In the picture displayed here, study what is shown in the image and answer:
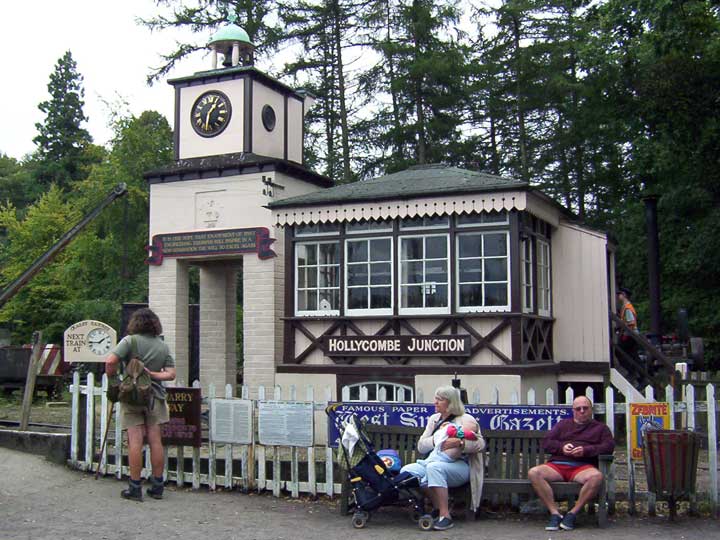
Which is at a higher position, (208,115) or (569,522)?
(208,115)

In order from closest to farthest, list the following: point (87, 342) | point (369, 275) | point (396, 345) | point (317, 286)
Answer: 1. point (87, 342)
2. point (396, 345)
3. point (369, 275)
4. point (317, 286)

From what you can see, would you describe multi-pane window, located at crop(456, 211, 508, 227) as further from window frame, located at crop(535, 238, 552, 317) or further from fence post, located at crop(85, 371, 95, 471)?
fence post, located at crop(85, 371, 95, 471)

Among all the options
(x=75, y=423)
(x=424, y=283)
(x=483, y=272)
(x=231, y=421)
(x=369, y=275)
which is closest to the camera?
(x=231, y=421)

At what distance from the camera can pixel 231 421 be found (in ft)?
32.1

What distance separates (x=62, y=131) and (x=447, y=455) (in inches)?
2313

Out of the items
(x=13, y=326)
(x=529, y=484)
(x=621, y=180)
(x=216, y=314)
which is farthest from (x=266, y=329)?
(x=13, y=326)

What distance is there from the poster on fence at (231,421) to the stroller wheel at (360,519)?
214 centimetres

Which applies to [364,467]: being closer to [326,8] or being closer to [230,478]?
[230,478]

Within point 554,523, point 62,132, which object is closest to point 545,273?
point 554,523

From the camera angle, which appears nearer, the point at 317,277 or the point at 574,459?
the point at 574,459

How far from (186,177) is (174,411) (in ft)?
27.8

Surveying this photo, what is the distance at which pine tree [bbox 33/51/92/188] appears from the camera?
5759cm

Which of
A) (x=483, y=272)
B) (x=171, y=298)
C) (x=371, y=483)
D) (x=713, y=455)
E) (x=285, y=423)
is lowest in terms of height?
(x=371, y=483)

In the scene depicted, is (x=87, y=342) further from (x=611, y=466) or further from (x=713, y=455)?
(x=713, y=455)
